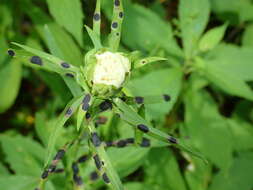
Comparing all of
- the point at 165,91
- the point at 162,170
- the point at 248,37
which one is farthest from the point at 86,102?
the point at 248,37

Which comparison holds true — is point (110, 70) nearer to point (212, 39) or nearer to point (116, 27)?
point (116, 27)

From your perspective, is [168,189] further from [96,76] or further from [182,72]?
[96,76]

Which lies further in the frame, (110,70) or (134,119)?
(134,119)

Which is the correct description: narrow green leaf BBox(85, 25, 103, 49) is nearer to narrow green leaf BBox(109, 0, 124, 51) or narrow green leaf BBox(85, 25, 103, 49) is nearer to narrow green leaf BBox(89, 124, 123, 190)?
narrow green leaf BBox(109, 0, 124, 51)

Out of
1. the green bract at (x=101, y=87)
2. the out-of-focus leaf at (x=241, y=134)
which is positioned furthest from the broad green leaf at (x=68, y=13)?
the out-of-focus leaf at (x=241, y=134)

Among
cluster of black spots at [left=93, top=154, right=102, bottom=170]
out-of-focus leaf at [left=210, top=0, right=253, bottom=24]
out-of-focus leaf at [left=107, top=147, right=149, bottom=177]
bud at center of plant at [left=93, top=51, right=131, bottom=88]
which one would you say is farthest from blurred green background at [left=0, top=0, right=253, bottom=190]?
bud at center of plant at [left=93, top=51, right=131, bottom=88]

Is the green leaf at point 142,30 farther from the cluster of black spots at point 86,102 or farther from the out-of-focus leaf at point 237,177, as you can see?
the cluster of black spots at point 86,102
